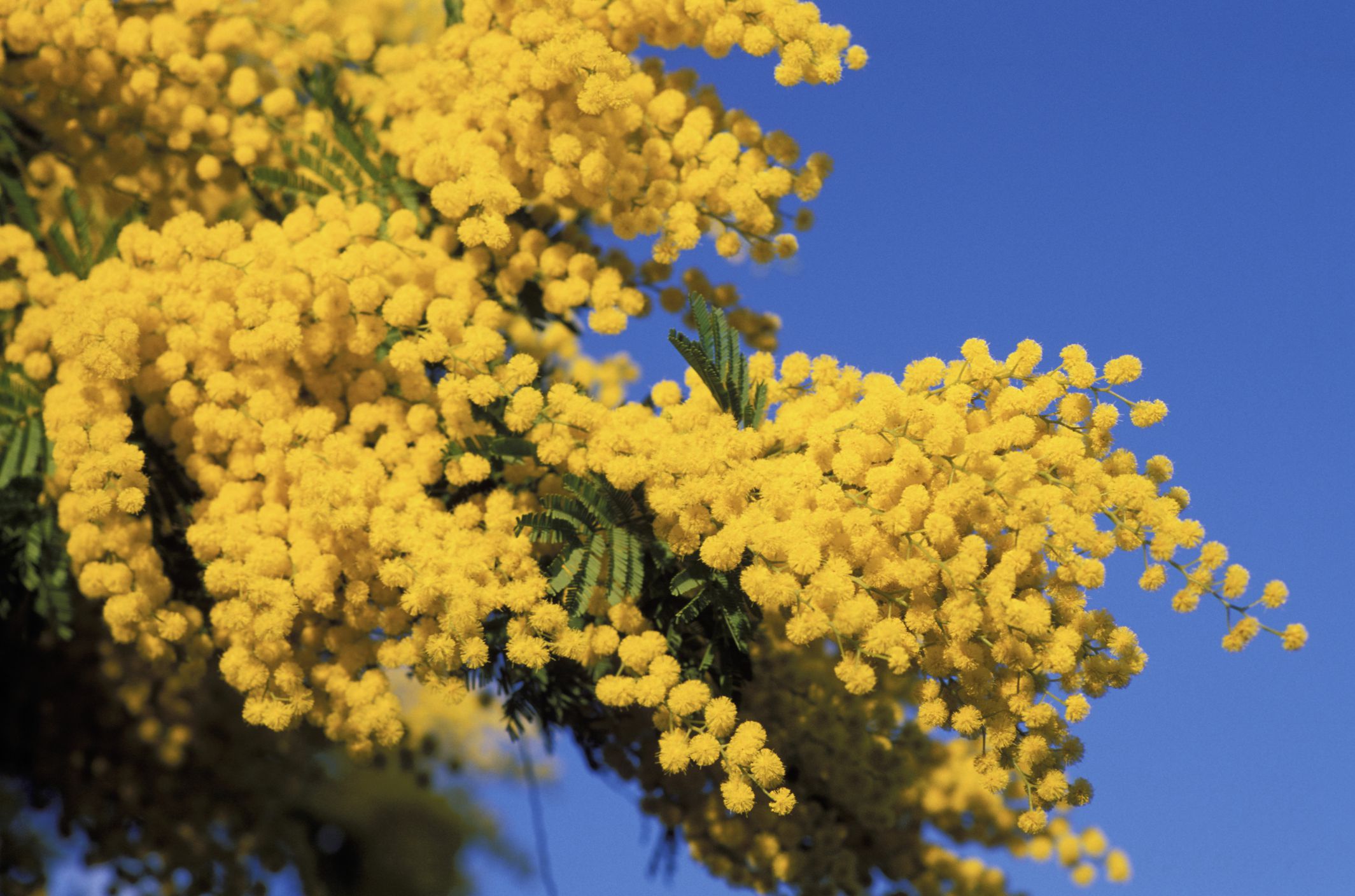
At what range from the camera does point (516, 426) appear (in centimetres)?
356

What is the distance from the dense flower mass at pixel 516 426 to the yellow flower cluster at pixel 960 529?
0.01 metres

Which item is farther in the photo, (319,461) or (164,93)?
(164,93)

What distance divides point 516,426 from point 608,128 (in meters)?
1.14

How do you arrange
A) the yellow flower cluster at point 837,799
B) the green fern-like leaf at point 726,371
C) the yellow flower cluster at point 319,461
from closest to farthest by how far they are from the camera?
the yellow flower cluster at point 319,461
the green fern-like leaf at point 726,371
the yellow flower cluster at point 837,799

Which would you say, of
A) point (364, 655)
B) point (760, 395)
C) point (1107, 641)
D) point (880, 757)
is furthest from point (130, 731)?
point (1107, 641)

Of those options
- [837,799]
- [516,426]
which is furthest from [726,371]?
[837,799]

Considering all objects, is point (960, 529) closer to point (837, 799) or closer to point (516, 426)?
point (516, 426)

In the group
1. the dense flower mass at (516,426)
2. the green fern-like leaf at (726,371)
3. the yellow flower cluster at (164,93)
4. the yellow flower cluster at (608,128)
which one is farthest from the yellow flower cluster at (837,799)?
the yellow flower cluster at (164,93)

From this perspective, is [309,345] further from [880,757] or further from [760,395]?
[880,757]

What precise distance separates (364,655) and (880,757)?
7.96 feet

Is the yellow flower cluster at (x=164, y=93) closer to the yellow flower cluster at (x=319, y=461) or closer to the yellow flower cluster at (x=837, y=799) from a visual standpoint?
the yellow flower cluster at (x=319, y=461)

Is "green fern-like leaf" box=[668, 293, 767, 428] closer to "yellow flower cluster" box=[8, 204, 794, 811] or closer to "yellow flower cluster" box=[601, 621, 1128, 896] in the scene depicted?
"yellow flower cluster" box=[8, 204, 794, 811]

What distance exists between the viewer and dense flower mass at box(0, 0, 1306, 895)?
3.27 meters

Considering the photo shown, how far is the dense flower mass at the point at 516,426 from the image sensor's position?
3266mm
